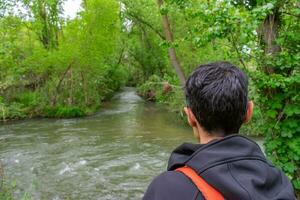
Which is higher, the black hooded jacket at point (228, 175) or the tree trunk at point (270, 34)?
the tree trunk at point (270, 34)

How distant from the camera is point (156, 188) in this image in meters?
1.32

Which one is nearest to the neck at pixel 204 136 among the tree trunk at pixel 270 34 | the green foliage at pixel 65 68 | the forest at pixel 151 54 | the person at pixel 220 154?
the person at pixel 220 154

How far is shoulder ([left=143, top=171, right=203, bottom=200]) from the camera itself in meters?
1.26

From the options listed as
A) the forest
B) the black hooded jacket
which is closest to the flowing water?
the forest

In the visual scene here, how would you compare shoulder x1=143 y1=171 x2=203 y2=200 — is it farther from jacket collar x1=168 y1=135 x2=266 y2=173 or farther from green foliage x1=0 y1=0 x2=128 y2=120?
green foliage x1=0 y1=0 x2=128 y2=120

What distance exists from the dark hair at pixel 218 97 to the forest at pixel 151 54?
2.51 metres

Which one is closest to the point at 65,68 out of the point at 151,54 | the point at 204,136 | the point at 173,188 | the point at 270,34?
the point at 151,54

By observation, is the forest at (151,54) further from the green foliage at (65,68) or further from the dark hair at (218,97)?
the dark hair at (218,97)

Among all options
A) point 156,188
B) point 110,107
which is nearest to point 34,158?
point 156,188

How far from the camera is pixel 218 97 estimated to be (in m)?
1.39

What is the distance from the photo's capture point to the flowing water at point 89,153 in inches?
319

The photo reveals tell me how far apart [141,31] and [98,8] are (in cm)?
558

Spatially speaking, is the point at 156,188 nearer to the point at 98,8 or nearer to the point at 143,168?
the point at 143,168

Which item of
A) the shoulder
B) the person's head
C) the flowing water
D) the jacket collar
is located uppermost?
the person's head
